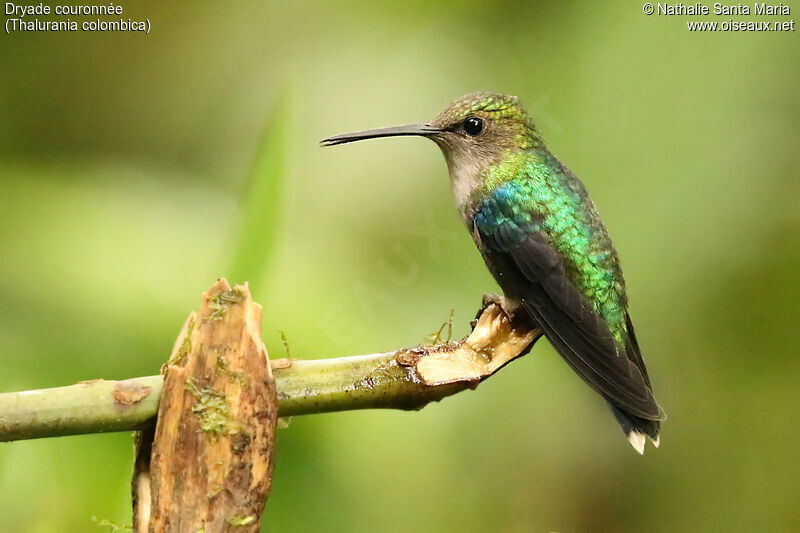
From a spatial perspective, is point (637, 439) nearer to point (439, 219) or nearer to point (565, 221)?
point (565, 221)

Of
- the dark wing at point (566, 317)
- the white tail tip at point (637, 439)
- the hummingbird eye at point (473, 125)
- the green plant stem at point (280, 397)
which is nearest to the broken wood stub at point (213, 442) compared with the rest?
the green plant stem at point (280, 397)

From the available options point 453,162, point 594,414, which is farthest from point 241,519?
point 594,414

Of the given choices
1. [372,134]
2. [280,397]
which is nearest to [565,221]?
[372,134]

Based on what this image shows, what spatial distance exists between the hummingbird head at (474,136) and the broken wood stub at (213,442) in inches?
40.4

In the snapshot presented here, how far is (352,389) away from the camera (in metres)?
1.22

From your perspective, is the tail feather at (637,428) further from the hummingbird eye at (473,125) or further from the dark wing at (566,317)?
the hummingbird eye at (473,125)

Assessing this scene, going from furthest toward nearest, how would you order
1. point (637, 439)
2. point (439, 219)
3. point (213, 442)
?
point (439, 219)
point (637, 439)
point (213, 442)

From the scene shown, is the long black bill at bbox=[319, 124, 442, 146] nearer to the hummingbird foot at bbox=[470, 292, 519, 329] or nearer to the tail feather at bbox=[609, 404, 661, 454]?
the hummingbird foot at bbox=[470, 292, 519, 329]

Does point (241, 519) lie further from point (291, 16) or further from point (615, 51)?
point (291, 16)

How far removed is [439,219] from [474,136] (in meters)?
0.72

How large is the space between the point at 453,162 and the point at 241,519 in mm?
1219

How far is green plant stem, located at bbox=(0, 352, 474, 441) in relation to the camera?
3.50 ft

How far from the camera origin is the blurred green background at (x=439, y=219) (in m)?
2.25

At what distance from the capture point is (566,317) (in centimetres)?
193
